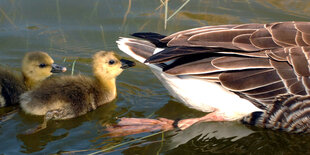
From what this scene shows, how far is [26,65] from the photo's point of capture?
15.4ft

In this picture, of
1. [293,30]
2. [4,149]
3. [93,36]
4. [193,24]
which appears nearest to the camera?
[4,149]

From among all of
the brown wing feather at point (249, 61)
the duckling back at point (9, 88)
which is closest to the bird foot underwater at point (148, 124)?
the brown wing feather at point (249, 61)

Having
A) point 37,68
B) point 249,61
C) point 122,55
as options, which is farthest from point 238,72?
point 122,55

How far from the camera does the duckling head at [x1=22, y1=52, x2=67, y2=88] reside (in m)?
4.68

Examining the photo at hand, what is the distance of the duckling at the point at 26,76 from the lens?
4496 mm

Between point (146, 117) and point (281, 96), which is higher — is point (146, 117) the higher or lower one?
the lower one

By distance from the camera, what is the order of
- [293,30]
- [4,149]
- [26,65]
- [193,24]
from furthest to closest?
[193,24]
[26,65]
[293,30]
[4,149]

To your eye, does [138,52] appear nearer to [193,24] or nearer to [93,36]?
[93,36]

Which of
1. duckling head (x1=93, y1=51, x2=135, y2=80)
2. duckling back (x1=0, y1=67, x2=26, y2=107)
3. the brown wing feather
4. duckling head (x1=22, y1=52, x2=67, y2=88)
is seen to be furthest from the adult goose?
duckling back (x1=0, y1=67, x2=26, y2=107)

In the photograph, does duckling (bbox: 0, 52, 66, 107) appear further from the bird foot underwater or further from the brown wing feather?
the brown wing feather

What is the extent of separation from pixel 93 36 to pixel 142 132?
88.3 inches

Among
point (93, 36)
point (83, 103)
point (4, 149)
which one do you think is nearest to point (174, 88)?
point (83, 103)

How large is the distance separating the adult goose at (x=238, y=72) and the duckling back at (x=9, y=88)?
3.56 feet

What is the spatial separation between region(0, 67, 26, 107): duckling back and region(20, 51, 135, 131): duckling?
0.56 ft
